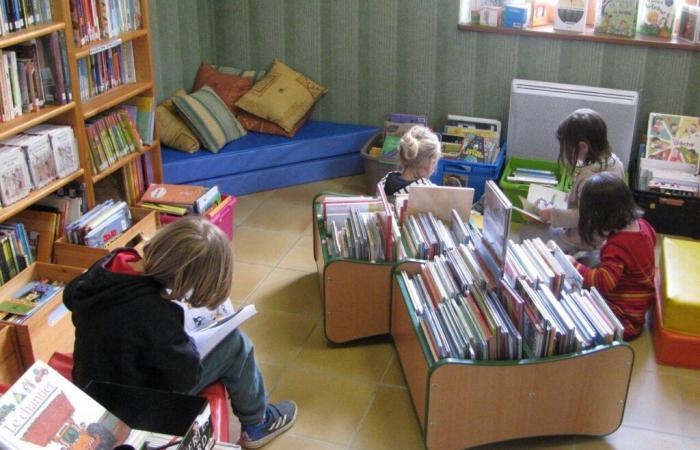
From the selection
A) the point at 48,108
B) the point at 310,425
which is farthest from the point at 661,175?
the point at 48,108

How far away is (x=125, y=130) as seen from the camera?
12.5 ft

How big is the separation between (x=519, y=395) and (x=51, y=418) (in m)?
1.43

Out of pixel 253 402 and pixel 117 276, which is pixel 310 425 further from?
pixel 117 276

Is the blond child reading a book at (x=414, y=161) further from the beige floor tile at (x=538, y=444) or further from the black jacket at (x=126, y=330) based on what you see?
the black jacket at (x=126, y=330)

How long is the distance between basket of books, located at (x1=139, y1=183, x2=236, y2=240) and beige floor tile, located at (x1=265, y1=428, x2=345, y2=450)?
138 centimetres

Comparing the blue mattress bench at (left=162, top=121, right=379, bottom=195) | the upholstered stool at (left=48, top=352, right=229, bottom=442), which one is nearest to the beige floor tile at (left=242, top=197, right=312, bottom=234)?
the blue mattress bench at (left=162, top=121, right=379, bottom=195)

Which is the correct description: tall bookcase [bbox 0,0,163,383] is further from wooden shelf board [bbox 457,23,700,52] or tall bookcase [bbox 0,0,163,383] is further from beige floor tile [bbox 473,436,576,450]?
wooden shelf board [bbox 457,23,700,52]

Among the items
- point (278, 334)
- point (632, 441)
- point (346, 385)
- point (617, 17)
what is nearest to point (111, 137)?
point (278, 334)

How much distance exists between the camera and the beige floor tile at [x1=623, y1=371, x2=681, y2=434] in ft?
9.18

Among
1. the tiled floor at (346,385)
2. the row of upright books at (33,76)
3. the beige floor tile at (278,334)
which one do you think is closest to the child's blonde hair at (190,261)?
the tiled floor at (346,385)

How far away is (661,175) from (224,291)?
2.93 meters

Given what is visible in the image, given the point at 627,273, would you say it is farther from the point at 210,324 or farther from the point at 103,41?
the point at 103,41

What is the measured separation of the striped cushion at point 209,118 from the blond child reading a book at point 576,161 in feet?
6.57

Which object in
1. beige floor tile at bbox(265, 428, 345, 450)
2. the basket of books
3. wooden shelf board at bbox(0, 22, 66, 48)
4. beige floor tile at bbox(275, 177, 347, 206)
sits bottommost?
beige floor tile at bbox(265, 428, 345, 450)
